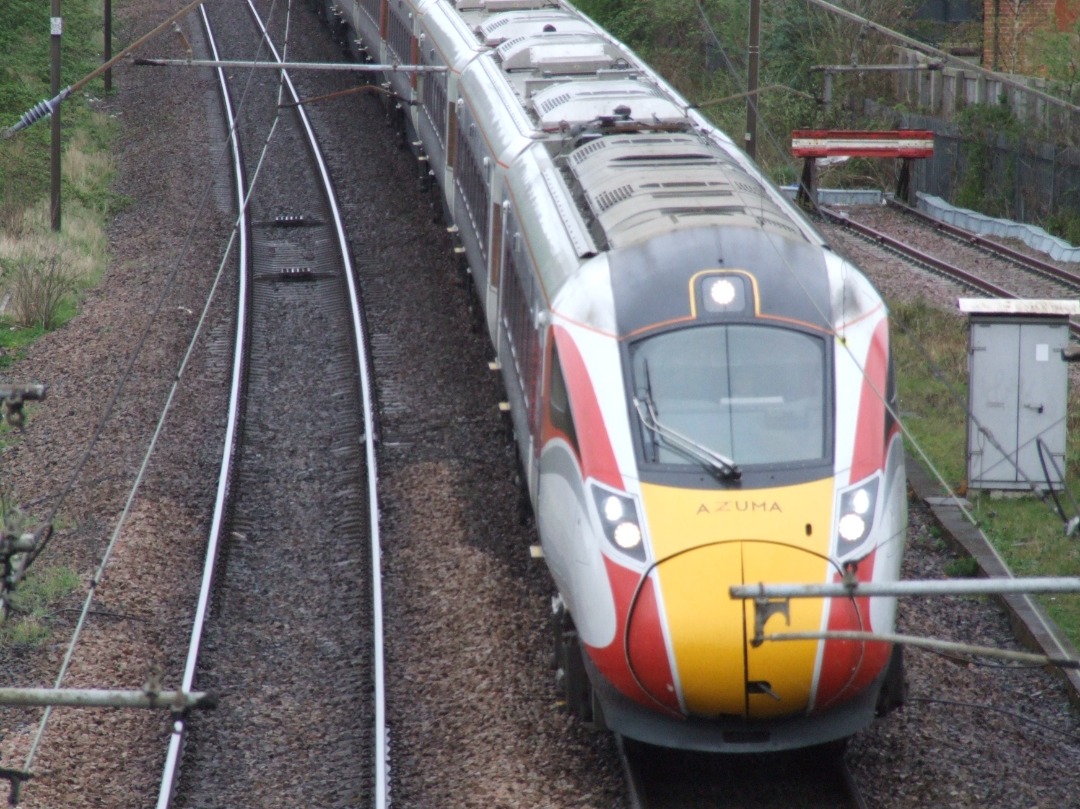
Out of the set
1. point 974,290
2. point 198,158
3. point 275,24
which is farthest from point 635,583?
→ point 275,24

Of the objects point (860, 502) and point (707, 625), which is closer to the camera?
point (707, 625)

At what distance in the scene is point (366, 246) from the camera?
64.8ft

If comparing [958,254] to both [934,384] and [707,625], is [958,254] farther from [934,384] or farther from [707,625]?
[707,625]

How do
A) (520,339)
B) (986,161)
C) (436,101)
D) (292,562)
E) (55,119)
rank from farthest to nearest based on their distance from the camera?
(986,161)
(55,119)
(436,101)
(292,562)
(520,339)

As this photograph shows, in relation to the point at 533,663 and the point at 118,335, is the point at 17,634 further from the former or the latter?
the point at 118,335

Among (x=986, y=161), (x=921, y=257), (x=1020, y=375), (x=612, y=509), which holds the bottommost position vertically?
(x=921, y=257)

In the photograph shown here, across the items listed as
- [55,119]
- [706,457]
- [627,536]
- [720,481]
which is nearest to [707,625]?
[627,536]

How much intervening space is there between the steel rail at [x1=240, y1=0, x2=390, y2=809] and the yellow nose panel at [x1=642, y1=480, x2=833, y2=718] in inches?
85.0

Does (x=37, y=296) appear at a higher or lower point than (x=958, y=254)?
higher

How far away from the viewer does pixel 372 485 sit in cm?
1277

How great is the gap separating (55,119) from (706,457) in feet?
50.2

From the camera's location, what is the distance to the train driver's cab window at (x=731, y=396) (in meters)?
7.77

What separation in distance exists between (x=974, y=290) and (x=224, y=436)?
36.5ft

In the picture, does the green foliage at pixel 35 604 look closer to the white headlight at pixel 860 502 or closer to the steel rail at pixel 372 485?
the steel rail at pixel 372 485
